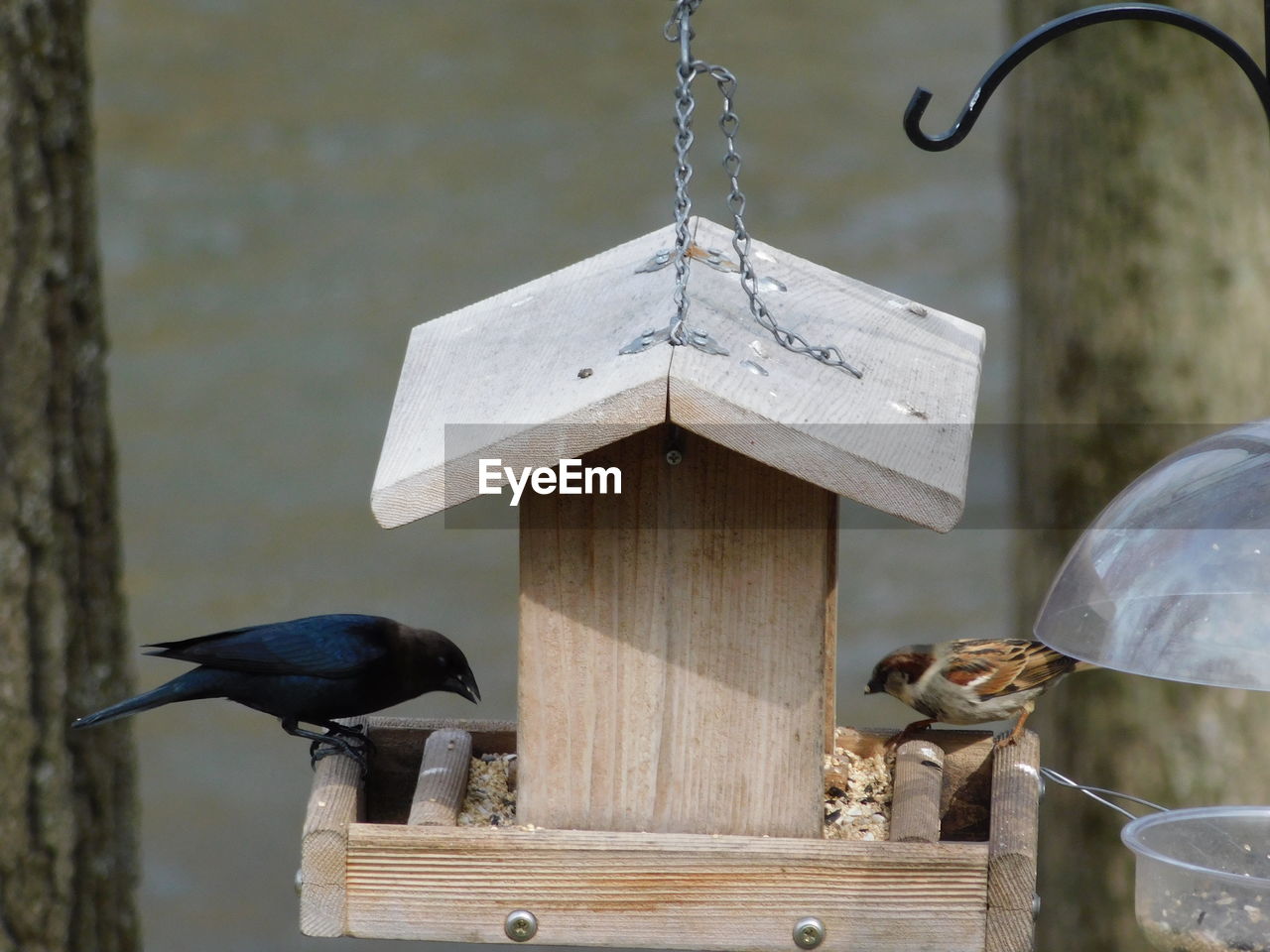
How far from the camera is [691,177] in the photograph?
1828 millimetres

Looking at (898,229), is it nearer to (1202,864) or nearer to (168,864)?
(168,864)

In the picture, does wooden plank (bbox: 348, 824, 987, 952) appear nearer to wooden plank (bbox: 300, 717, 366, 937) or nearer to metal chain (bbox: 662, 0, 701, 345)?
wooden plank (bbox: 300, 717, 366, 937)

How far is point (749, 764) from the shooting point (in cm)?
210

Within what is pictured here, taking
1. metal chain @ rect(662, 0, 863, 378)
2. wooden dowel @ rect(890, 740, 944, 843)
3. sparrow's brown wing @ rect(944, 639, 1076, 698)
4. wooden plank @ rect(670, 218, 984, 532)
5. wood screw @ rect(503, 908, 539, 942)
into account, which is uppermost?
metal chain @ rect(662, 0, 863, 378)

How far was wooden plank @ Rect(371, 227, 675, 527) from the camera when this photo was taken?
1.82 m

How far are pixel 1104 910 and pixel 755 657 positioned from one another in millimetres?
2070

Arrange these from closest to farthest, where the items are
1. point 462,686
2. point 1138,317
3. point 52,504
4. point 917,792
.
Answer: point 917,792, point 462,686, point 52,504, point 1138,317

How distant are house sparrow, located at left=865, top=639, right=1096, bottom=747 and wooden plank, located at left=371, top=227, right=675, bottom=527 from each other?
806 mm

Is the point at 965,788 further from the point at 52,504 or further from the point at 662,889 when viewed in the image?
the point at 52,504

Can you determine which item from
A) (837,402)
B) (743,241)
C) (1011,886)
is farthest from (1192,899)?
(743,241)

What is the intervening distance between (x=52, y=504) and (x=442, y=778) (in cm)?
134

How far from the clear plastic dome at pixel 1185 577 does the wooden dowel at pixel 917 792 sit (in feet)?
1.34

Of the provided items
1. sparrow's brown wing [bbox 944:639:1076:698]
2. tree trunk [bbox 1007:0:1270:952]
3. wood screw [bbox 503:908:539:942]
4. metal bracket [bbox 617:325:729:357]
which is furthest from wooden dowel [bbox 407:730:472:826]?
tree trunk [bbox 1007:0:1270:952]

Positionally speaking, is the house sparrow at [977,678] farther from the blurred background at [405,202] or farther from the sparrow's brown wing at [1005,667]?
the blurred background at [405,202]
